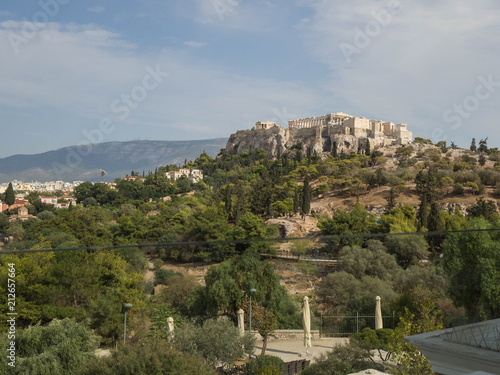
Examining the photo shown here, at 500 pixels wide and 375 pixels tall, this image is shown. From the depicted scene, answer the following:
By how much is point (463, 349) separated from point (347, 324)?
30.3 ft

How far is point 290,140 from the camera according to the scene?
5397 centimetres

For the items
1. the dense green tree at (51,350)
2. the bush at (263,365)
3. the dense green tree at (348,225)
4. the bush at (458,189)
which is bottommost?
the bush at (263,365)

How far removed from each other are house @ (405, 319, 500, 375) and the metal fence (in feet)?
28.0

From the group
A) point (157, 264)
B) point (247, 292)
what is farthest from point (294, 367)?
point (157, 264)

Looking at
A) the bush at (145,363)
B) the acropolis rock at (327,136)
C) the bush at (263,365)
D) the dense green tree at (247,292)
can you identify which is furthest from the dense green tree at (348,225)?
the acropolis rock at (327,136)

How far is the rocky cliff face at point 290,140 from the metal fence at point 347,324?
3674cm

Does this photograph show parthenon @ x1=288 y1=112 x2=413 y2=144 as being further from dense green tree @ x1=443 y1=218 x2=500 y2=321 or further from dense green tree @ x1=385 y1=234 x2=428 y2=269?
dense green tree @ x1=443 y1=218 x2=500 y2=321

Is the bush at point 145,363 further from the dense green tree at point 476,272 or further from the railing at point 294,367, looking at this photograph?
the dense green tree at point 476,272

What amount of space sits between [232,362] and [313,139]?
46299 mm

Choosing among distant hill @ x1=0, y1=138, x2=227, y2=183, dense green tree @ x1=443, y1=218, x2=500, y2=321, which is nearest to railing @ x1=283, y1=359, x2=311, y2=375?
dense green tree @ x1=443, y1=218, x2=500, y2=321

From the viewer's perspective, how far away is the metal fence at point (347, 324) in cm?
990

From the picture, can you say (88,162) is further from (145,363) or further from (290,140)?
(145,363)

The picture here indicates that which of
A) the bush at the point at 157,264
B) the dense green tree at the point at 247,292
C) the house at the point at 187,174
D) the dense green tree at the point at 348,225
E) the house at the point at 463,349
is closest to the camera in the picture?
the house at the point at 463,349

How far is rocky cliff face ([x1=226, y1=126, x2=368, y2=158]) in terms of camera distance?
1880 inches
